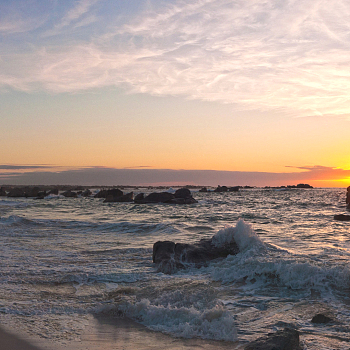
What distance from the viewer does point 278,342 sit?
4.09 metres

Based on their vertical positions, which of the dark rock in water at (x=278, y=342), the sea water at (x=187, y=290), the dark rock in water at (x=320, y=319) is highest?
the dark rock in water at (x=278, y=342)

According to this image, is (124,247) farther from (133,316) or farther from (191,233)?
(133,316)

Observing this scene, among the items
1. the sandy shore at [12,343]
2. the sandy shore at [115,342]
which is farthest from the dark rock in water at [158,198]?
the sandy shore at [12,343]

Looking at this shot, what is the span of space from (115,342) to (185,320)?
1229 millimetres

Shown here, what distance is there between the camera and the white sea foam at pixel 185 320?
16.0 feet

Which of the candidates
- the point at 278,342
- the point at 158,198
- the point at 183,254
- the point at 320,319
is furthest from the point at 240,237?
the point at 158,198

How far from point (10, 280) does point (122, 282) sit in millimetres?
2467

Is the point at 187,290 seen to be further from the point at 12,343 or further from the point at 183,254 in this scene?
the point at 12,343

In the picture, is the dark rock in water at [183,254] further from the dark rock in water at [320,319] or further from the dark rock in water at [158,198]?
the dark rock in water at [158,198]

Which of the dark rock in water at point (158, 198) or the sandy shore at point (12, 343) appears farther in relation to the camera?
the dark rock in water at point (158, 198)

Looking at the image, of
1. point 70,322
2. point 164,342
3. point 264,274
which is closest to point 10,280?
point 70,322

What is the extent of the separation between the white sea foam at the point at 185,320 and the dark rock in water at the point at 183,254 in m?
→ 2.93

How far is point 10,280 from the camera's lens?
24.8ft

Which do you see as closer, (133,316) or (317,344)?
(317,344)
